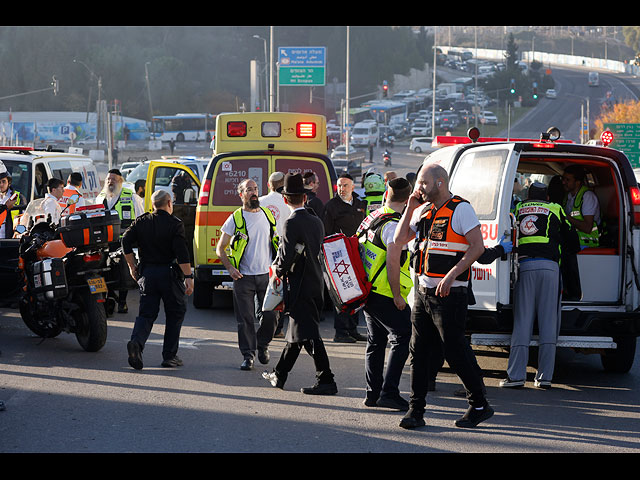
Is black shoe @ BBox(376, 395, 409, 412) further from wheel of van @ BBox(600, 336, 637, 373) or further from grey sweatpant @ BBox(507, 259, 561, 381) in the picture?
wheel of van @ BBox(600, 336, 637, 373)

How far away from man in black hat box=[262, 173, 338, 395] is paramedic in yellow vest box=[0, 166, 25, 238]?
4.52 metres

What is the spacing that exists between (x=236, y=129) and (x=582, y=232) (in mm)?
5393

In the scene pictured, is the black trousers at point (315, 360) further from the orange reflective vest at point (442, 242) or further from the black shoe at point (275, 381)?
the orange reflective vest at point (442, 242)

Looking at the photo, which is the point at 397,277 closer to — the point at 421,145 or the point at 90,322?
the point at 90,322

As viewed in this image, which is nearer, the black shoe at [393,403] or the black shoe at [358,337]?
the black shoe at [393,403]

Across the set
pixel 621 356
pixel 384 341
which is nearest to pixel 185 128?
pixel 621 356

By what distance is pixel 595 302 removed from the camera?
343 inches

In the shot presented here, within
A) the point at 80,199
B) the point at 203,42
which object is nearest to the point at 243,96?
the point at 203,42

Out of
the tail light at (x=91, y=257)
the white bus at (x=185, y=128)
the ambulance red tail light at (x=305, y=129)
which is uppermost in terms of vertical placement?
the white bus at (x=185, y=128)

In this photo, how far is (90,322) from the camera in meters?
9.58

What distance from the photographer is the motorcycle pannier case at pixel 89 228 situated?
9875 mm

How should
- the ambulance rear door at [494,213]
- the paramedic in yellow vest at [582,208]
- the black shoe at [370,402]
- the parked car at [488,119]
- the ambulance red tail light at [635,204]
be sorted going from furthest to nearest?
the parked car at [488,119], the paramedic in yellow vest at [582,208], the ambulance red tail light at [635,204], the ambulance rear door at [494,213], the black shoe at [370,402]

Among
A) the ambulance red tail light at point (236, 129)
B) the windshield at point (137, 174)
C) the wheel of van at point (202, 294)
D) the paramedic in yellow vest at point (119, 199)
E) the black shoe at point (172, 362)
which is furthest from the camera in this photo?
the windshield at point (137, 174)

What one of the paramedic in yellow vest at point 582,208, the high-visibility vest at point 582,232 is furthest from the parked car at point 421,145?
the high-visibility vest at point 582,232
